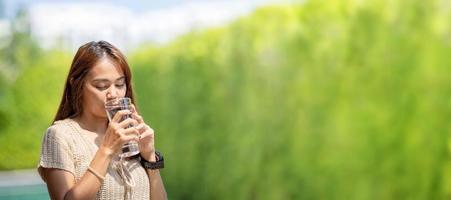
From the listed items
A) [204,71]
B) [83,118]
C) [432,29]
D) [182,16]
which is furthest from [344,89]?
[83,118]

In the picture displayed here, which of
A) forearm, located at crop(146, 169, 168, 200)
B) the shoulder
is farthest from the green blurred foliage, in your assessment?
the shoulder

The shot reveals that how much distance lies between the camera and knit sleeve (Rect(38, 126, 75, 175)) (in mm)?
1638

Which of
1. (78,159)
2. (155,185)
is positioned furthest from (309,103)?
(78,159)

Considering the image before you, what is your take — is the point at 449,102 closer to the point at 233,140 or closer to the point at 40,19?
the point at 233,140

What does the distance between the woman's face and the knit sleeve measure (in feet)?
0.30

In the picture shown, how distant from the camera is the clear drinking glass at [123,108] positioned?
5.43 ft

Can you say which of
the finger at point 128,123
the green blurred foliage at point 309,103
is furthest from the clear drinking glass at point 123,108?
the green blurred foliage at point 309,103

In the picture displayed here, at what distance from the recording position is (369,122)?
632cm

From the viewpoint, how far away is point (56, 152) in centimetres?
165

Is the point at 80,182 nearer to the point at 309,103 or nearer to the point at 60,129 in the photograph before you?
the point at 60,129

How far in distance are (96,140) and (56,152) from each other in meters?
0.11

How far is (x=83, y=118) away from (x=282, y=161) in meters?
5.90

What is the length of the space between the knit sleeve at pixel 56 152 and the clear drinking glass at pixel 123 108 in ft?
0.34

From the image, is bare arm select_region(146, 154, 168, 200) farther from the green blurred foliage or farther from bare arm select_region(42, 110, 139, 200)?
the green blurred foliage
